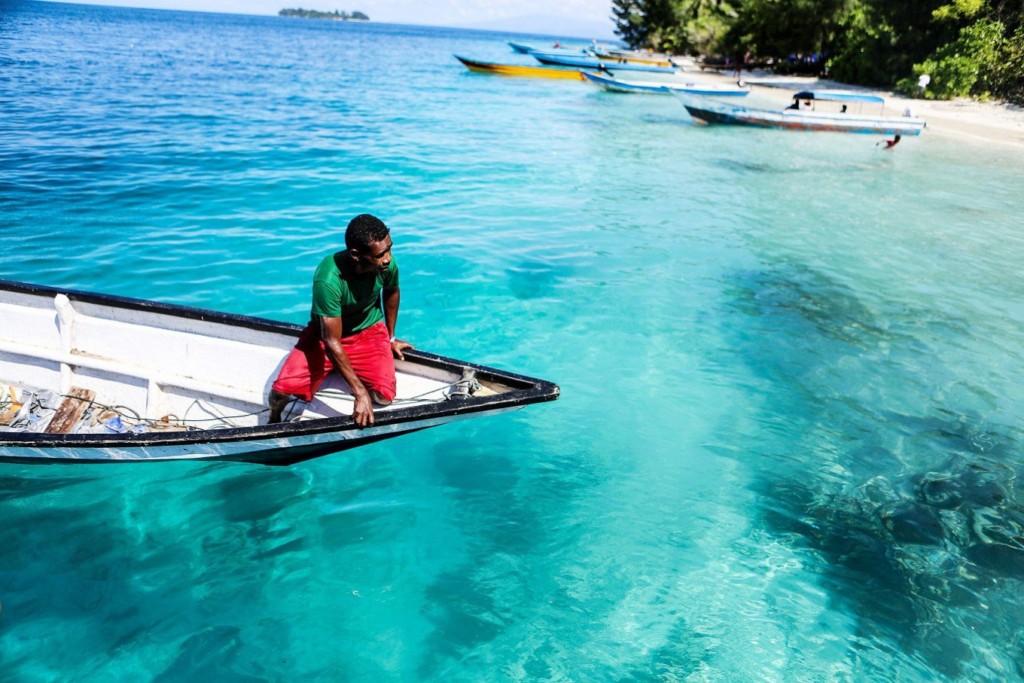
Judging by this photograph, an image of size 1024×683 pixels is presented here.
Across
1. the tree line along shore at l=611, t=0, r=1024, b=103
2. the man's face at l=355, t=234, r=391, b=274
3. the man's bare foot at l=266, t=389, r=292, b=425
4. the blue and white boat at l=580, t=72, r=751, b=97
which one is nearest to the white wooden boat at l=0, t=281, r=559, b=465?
the man's bare foot at l=266, t=389, r=292, b=425

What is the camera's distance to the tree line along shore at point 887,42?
3152 cm

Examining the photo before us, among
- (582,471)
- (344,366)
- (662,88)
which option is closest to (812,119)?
(662,88)

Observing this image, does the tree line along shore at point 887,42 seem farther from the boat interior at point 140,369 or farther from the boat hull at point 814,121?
the boat interior at point 140,369

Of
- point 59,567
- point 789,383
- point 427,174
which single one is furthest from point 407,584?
point 427,174

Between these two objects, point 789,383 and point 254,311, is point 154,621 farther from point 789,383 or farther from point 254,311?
point 789,383

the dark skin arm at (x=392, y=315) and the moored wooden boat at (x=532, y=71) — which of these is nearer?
the dark skin arm at (x=392, y=315)

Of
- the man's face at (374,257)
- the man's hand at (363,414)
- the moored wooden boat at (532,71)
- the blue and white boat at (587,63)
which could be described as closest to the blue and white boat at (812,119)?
the blue and white boat at (587,63)

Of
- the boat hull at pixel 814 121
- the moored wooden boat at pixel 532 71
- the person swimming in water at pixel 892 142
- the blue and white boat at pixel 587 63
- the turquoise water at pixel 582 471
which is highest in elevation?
the blue and white boat at pixel 587 63

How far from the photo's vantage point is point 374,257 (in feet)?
16.1

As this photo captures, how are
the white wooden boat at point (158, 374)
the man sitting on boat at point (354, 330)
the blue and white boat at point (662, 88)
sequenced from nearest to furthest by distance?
1. the man sitting on boat at point (354, 330)
2. the white wooden boat at point (158, 374)
3. the blue and white boat at point (662, 88)

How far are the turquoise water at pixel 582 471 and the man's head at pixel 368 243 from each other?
2.65m

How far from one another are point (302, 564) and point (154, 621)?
1.16m

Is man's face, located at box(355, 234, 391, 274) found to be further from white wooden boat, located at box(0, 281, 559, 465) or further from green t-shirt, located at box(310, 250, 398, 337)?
white wooden boat, located at box(0, 281, 559, 465)

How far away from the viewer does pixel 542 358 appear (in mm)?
9461
